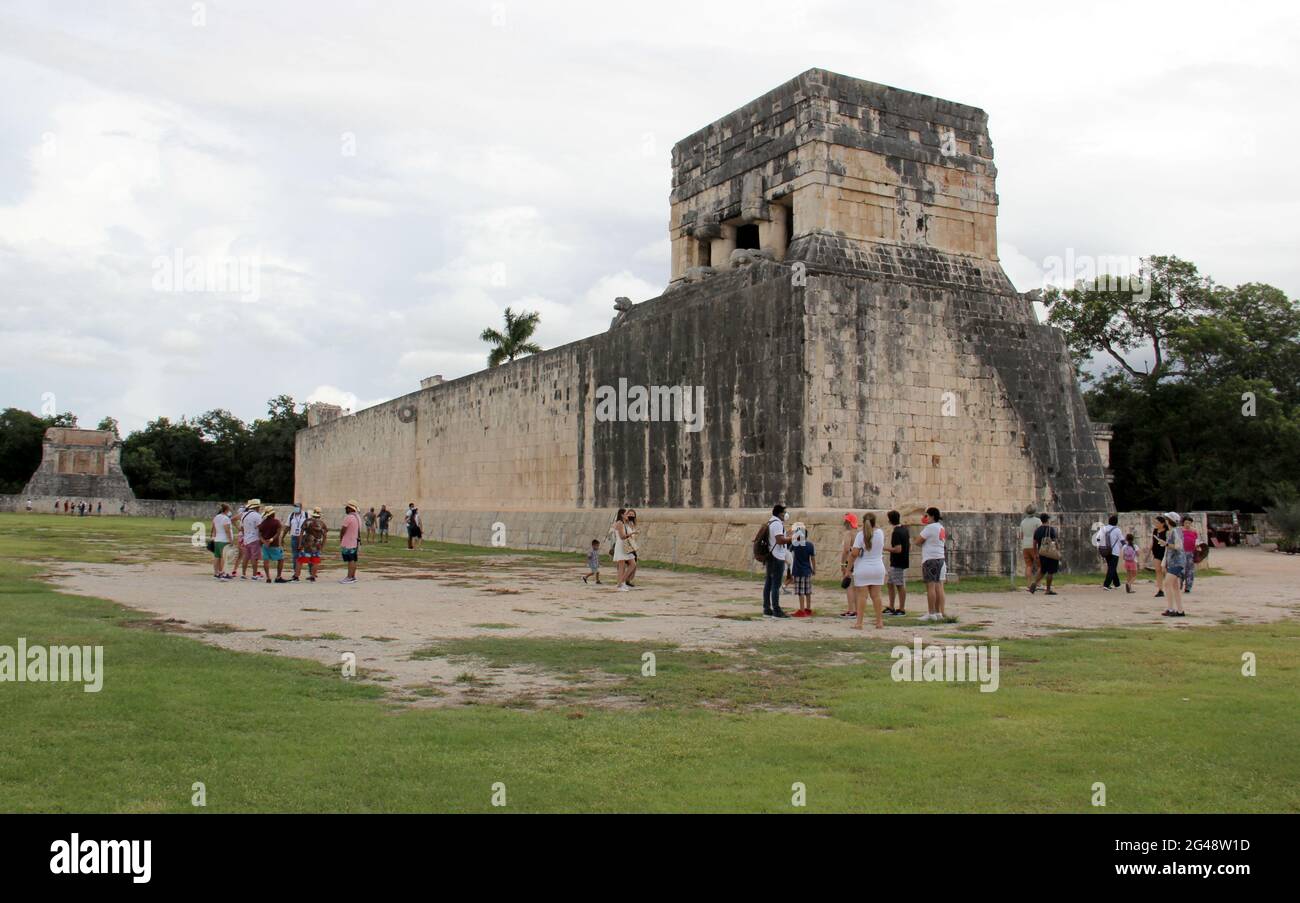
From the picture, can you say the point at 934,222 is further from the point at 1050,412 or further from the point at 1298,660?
the point at 1298,660

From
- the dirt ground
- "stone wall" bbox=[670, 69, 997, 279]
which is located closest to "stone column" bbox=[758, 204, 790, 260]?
"stone wall" bbox=[670, 69, 997, 279]

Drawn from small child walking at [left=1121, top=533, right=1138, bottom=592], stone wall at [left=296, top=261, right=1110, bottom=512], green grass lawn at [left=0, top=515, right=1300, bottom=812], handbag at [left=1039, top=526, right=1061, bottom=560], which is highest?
stone wall at [left=296, top=261, right=1110, bottom=512]

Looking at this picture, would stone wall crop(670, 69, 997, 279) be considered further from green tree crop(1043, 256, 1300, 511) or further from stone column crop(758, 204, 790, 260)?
green tree crop(1043, 256, 1300, 511)

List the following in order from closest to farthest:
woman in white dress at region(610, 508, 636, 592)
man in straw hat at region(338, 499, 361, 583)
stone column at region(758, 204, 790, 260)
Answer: woman in white dress at region(610, 508, 636, 592) → man in straw hat at region(338, 499, 361, 583) → stone column at region(758, 204, 790, 260)

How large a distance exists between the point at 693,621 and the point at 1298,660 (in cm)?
617

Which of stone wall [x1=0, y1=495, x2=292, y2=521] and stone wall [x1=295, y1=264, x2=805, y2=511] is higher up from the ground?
stone wall [x1=295, y1=264, x2=805, y2=511]

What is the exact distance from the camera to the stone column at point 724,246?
23734 millimetres

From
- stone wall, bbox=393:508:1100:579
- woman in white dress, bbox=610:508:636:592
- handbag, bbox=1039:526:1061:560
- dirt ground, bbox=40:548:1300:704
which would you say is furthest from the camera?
stone wall, bbox=393:508:1100:579

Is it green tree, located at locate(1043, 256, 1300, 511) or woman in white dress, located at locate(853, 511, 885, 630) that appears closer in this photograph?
woman in white dress, located at locate(853, 511, 885, 630)

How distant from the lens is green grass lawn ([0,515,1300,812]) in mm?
5102

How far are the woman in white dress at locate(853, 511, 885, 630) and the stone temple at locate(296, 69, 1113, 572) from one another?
546cm

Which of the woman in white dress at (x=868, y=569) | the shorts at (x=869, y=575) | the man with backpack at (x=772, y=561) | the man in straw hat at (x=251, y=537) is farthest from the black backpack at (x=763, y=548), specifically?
the man in straw hat at (x=251, y=537)

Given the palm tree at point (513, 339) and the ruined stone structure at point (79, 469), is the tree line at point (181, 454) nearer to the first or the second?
the ruined stone structure at point (79, 469)

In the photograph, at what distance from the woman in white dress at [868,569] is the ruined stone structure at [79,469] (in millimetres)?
72400
